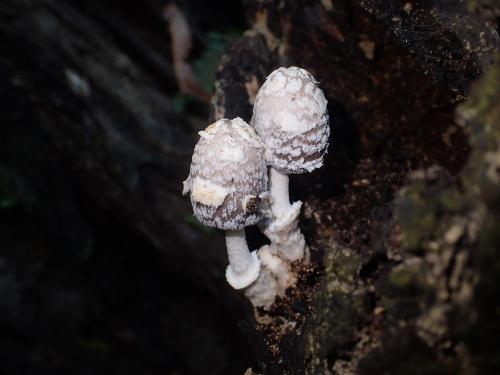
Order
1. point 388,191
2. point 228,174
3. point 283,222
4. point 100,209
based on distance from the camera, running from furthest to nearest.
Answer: point 100,209 < point 388,191 < point 283,222 < point 228,174

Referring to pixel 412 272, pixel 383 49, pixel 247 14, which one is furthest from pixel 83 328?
pixel 412 272

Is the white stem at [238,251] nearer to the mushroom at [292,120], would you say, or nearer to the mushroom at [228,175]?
the mushroom at [228,175]

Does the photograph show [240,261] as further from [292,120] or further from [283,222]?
[292,120]

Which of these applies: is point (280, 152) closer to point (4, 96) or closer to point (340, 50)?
point (340, 50)

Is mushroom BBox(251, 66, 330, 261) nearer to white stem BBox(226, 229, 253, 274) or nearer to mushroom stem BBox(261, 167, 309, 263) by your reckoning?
mushroom stem BBox(261, 167, 309, 263)

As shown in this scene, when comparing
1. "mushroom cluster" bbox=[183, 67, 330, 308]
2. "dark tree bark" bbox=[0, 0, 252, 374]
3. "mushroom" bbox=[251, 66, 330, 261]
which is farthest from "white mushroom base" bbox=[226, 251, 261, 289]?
"dark tree bark" bbox=[0, 0, 252, 374]

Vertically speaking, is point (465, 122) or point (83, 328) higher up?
point (83, 328)

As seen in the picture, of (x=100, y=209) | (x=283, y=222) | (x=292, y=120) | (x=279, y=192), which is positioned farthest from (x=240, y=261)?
(x=100, y=209)
